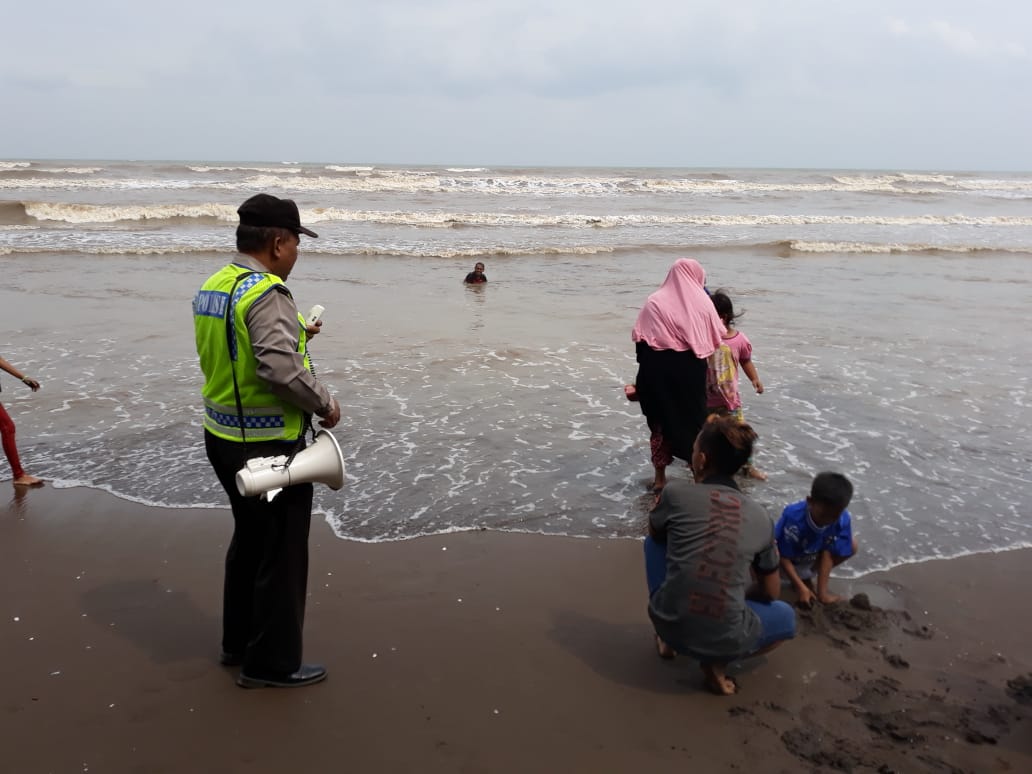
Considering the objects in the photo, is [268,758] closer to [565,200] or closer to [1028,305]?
[1028,305]

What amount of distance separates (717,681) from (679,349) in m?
2.43

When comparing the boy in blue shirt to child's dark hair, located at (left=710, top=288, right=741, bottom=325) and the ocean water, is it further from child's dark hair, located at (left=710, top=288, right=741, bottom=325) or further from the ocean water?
child's dark hair, located at (left=710, top=288, right=741, bottom=325)

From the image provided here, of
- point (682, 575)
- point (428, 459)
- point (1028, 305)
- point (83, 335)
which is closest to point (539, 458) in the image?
point (428, 459)

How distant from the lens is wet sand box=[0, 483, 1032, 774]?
294cm

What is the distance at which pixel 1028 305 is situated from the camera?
1275cm

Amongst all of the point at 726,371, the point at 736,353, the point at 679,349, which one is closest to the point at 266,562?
the point at 679,349

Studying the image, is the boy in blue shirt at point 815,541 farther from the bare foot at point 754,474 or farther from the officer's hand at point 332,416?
the officer's hand at point 332,416

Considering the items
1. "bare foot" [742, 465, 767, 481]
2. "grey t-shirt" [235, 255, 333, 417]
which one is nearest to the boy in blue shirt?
"bare foot" [742, 465, 767, 481]

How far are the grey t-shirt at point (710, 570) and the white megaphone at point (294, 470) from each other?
130cm

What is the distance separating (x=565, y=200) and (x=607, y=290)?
23.0 meters

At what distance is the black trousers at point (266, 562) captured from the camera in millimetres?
3064

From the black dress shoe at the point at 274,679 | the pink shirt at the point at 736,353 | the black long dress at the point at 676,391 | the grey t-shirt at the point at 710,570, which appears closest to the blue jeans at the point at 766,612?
the grey t-shirt at the point at 710,570

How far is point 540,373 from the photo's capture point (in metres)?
8.61

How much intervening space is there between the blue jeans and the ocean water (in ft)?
4.53
